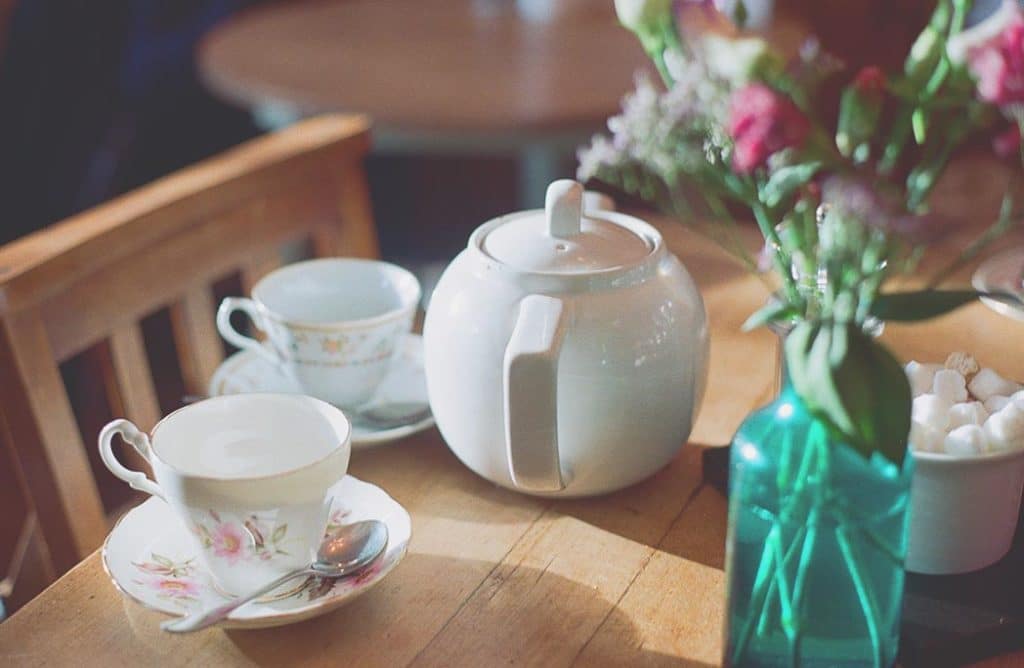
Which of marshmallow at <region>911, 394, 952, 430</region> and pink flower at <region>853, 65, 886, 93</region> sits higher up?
pink flower at <region>853, 65, 886, 93</region>

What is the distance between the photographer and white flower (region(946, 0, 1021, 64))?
47 cm

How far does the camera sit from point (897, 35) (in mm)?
3035

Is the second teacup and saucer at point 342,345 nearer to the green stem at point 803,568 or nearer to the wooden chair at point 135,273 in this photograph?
the wooden chair at point 135,273

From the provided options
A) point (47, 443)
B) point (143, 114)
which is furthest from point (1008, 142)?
point (143, 114)

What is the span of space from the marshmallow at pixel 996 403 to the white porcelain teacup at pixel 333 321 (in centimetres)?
40

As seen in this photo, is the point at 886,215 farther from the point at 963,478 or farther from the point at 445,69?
the point at 445,69

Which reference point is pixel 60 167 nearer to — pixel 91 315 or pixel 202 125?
pixel 202 125

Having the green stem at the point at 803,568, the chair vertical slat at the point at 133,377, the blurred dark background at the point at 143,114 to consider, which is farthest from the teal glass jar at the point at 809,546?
the blurred dark background at the point at 143,114

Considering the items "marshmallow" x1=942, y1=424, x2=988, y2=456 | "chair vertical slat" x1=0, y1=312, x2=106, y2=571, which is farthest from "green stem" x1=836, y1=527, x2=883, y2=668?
"chair vertical slat" x1=0, y1=312, x2=106, y2=571

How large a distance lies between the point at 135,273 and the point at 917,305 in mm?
671

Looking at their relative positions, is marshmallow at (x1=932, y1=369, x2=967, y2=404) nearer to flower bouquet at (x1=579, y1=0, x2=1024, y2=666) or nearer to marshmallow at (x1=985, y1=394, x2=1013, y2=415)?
marshmallow at (x1=985, y1=394, x2=1013, y2=415)

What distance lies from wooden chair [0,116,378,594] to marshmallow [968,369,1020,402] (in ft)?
2.08

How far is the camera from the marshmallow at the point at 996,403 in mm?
678

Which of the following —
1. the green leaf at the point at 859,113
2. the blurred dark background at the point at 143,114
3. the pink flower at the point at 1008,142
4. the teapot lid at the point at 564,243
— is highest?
the green leaf at the point at 859,113
